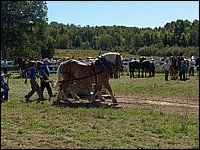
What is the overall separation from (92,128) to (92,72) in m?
5.05

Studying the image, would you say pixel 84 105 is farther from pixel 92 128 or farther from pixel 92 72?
pixel 92 128

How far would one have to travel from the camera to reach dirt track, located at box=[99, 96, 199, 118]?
39.5ft

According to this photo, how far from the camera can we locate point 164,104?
13.8m

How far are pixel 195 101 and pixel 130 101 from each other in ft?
8.13

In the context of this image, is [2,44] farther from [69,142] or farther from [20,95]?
[20,95]

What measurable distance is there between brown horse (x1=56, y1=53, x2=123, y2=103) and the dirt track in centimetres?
88

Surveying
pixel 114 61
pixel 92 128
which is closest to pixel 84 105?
pixel 114 61

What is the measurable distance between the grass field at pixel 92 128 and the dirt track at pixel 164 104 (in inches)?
28.5

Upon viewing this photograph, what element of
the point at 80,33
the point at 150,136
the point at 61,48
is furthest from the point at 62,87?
the point at 80,33

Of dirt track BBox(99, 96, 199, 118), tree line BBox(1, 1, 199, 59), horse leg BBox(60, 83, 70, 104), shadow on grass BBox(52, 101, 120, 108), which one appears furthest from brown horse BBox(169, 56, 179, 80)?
shadow on grass BBox(52, 101, 120, 108)

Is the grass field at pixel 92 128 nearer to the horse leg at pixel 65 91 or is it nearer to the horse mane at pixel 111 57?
the horse leg at pixel 65 91

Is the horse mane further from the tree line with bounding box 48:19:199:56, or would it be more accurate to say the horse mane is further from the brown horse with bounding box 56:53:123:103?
the tree line with bounding box 48:19:199:56

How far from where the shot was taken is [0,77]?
14.0 m

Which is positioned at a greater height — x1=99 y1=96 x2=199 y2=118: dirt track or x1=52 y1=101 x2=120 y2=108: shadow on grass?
x1=52 y1=101 x2=120 y2=108: shadow on grass
